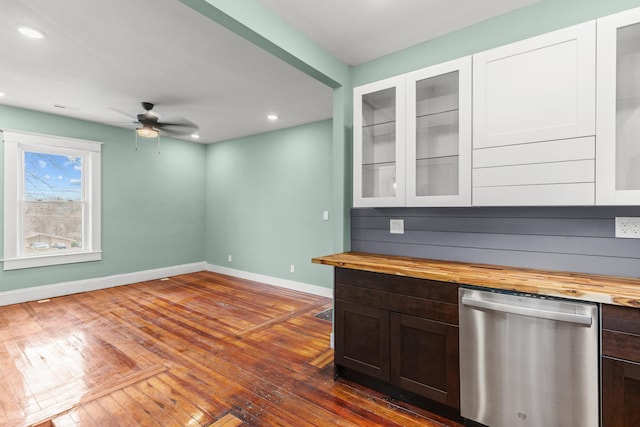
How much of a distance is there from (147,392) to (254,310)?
1799 millimetres

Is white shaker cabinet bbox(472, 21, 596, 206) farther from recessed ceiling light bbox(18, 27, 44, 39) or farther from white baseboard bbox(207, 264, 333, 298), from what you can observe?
recessed ceiling light bbox(18, 27, 44, 39)

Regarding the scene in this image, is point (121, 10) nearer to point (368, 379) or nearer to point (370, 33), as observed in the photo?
point (370, 33)

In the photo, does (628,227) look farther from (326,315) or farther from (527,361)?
(326,315)

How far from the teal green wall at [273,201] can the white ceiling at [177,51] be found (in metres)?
0.90

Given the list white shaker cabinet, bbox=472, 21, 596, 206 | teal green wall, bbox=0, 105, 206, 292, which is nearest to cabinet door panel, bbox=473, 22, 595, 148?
white shaker cabinet, bbox=472, 21, 596, 206

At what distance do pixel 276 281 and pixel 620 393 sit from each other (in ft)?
14.6

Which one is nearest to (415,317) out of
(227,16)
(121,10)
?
(227,16)

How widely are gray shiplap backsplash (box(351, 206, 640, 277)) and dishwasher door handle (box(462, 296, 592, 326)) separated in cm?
63

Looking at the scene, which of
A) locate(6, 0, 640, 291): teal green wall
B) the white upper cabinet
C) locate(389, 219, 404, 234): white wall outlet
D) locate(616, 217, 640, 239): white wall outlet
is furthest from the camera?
locate(6, 0, 640, 291): teal green wall

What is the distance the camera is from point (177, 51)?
262 centimetres

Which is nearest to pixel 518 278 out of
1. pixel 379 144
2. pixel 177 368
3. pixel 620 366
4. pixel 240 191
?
pixel 620 366

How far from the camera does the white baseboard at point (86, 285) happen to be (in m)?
4.20

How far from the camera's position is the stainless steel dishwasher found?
56.9 inches

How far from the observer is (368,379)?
220 centimetres
